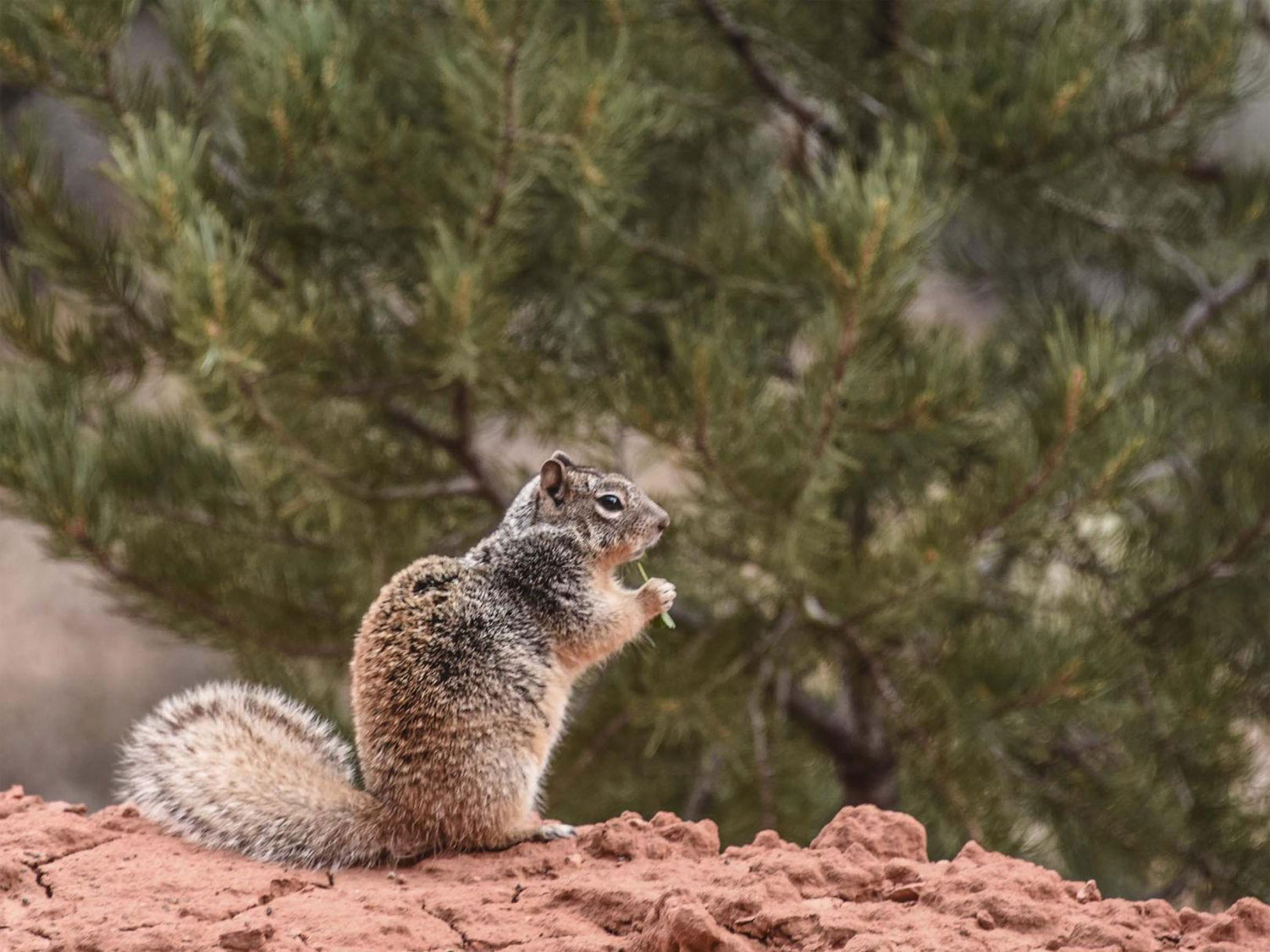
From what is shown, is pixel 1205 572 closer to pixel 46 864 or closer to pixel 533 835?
pixel 533 835

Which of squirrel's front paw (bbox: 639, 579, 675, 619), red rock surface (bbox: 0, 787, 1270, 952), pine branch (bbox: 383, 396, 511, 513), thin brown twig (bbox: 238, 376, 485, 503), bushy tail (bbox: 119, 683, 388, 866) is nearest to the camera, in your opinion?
red rock surface (bbox: 0, 787, 1270, 952)

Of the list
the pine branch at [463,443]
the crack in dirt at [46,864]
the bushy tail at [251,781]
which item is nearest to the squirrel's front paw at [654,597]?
the bushy tail at [251,781]

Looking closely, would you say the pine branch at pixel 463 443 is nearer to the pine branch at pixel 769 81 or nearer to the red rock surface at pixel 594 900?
the pine branch at pixel 769 81

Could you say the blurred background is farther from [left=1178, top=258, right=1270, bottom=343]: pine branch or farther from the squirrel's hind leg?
the squirrel's hind leg

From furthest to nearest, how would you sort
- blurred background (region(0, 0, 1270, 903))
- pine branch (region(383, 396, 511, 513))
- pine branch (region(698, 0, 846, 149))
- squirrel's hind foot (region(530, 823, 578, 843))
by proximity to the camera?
1. pine branch (region(698, 0, 846, 149))
2. pine branch (region(383, 396, 511, 513))
3. blurred background (region(0, 0, 1270, 903))
4. squirrel's hind foot (region(530, 823, 578, 843))

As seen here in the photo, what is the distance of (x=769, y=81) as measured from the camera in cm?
505

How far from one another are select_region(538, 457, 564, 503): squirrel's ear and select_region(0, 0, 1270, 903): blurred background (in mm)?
1135

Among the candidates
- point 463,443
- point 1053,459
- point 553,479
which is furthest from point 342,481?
point 1053,459

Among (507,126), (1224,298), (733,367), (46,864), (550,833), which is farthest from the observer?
(1224,298)

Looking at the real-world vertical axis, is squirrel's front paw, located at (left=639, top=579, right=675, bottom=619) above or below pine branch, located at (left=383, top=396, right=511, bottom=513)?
below

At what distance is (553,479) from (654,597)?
0.95 feet

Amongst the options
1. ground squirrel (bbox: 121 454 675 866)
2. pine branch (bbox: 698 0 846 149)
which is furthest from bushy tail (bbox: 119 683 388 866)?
pine branch (bbox: 698 0 846 149)

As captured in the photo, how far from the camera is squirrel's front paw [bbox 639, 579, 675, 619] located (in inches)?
105

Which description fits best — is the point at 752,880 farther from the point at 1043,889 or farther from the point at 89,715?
the point at 89,715
